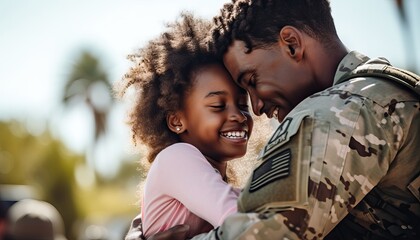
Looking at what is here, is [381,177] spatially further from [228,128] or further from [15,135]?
[15,135]

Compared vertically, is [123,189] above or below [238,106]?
below

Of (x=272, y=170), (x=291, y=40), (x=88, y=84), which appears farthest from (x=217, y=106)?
(x=88, y=84)

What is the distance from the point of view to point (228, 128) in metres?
3.46

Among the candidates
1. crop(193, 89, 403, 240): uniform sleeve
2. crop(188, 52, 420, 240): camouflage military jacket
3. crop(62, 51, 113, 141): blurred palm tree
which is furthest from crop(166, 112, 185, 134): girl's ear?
crop(62, 51, 113, 141): blurred palm tree

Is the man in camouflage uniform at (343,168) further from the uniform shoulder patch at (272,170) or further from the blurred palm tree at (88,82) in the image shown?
the blurred palm tree at (88,82)

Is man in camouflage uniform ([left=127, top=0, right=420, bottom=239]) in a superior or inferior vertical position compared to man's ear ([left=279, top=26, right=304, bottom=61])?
inferior

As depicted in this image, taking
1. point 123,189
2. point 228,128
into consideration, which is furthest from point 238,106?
point 123,189

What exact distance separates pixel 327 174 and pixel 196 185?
0.79 m

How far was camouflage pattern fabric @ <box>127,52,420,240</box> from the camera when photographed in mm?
2303

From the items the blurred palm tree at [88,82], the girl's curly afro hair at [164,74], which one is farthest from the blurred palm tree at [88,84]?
the girl's curly afro hair at [164,74]

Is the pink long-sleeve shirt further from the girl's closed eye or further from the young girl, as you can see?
the girl's closed eye

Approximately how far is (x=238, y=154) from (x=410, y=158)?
3.82ft

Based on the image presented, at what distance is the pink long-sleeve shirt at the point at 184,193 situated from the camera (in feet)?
9.40

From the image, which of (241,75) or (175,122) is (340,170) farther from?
(175,122)
